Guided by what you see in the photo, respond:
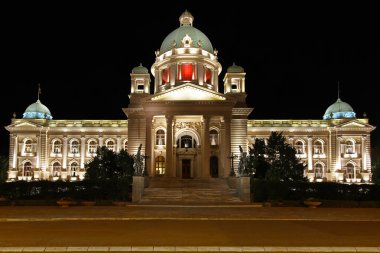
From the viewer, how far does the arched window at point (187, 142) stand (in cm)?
6512

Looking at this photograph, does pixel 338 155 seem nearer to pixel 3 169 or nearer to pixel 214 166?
pixel 214 166

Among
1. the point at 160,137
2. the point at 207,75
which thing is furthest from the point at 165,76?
the point at 160,137

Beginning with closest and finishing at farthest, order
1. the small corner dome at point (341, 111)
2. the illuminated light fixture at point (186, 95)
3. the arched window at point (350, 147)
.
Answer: the illuminated light fixture at point (186, 95)
the arched window at point (350, 147)
the small corner dome at point (341, 111)

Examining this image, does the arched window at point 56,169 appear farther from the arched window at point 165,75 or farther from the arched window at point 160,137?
the arched window at point 165,75

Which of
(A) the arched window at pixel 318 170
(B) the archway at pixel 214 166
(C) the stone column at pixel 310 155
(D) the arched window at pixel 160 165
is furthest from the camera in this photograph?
(C) the stone column at pixel 310 155

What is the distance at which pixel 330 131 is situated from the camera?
2933 inches

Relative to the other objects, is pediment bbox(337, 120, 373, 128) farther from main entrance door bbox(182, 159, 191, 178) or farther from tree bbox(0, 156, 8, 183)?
tree bbox(0, 156, 8, 183)

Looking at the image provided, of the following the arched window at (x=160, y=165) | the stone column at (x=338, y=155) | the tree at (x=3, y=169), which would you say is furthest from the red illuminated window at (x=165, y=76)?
the stone column at (x=338, y=155)

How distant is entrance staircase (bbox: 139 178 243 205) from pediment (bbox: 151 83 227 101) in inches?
555

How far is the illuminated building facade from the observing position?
196 feet

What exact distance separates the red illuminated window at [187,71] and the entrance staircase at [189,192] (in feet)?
72.5

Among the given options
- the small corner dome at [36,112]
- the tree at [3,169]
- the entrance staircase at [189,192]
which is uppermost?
the small corner dome at [36,112]

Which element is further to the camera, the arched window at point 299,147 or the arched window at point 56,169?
the arched window at point 56,169

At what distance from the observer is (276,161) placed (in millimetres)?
50344
